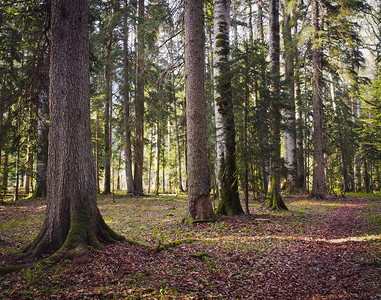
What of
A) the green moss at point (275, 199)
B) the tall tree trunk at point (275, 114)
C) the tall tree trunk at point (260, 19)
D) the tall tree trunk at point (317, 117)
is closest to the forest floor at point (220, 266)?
the tall tree trunk at point (275, 114)

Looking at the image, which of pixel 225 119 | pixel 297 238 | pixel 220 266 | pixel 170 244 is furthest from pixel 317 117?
pixel 220 266

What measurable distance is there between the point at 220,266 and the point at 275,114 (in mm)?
6785

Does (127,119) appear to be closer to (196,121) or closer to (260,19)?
(196,121)

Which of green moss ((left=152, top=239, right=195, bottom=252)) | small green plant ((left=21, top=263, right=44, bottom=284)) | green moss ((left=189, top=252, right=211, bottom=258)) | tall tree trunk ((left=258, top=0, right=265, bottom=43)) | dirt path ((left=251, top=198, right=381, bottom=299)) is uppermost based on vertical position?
tall tree trunk ((left=258, top=0, right=265, bottom=43))

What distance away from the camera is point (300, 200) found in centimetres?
1467

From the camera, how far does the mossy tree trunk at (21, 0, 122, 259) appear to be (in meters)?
4.59

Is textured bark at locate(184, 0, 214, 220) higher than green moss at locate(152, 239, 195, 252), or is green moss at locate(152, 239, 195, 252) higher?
textured bark at locate(184, 0, 214, 220)

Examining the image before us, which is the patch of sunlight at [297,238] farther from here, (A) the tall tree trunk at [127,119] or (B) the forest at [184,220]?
(A) the tall tree trunk at [127,119]

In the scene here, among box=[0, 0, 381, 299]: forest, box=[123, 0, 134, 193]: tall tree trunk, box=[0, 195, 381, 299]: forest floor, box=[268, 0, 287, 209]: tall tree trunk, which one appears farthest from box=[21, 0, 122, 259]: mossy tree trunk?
box=[123, 0, 134, 193]: tall tree trunk

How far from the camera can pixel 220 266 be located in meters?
4.74

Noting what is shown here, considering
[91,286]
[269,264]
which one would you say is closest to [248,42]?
[269,264]

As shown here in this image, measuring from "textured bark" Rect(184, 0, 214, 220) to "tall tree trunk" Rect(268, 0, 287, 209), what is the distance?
8.05 feet

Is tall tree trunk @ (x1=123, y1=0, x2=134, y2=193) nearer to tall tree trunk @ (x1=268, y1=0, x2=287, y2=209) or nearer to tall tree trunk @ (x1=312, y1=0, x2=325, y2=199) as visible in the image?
tall tree trunk @ (x1=268, y1=0, x2=287, y2=209)

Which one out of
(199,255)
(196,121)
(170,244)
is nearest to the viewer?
(199,255)
